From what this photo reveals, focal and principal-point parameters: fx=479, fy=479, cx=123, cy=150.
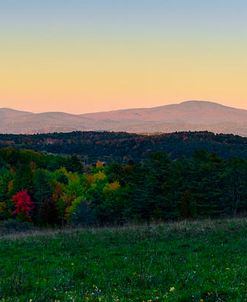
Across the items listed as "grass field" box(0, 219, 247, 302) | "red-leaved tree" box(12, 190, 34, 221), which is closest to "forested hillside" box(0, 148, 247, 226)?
"red-leaved tree" box(12, 190, 34, 221)

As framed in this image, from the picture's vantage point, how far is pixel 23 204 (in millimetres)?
89812

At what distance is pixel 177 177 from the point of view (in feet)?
251

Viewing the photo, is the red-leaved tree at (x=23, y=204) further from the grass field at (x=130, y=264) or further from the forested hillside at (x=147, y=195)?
the grass field at (x=130, y=264)

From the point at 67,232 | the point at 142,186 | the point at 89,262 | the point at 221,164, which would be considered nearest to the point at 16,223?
the point at 142,186

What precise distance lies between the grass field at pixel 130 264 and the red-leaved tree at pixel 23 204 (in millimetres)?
58947

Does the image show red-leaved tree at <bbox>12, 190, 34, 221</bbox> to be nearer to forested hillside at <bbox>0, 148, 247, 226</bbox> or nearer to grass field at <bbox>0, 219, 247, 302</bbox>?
forested hillside at <bbox>0, 148, 247, 226</bbox>

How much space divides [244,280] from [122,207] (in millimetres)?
71222

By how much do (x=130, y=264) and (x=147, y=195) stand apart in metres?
56.9

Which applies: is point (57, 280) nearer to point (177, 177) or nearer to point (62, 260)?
point (62, 260)

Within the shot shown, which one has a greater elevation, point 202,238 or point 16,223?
point 202,238

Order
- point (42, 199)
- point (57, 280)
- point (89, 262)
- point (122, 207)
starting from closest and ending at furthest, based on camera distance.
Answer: point (57, 280), point (89, 262), point (122, 207), point (42, 199)

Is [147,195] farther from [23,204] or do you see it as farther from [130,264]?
[130,264]

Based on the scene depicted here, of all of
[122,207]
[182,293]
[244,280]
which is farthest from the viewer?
[122,207]

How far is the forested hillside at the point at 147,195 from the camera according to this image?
250 feet
